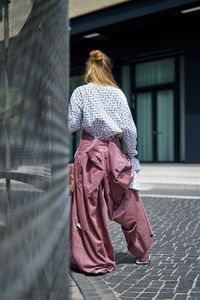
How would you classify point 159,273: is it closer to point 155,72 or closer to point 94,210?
point 94,210

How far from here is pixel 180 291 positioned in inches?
173

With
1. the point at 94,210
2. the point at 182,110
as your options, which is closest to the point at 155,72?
the point at 182,110

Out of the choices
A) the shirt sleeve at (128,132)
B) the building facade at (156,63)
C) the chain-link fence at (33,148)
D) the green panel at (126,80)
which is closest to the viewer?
the chain-link fence at (33,148)

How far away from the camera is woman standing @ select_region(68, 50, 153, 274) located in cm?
488

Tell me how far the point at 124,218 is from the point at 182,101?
1435 centimetres

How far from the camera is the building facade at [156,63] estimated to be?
17812 millimetres

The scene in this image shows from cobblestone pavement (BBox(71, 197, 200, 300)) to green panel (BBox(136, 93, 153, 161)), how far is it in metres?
12.3

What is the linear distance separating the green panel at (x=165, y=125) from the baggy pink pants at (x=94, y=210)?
47.6 ft

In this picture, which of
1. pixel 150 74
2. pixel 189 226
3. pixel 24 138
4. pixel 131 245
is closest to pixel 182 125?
pixel 150 74

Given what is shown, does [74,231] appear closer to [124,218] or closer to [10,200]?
[124,218]

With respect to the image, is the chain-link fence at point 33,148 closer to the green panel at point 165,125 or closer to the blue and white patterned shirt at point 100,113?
the blue and white patterned shirt at point 100,113

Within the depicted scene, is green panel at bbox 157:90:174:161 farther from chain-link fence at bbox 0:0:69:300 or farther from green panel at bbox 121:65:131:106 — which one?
chain-link fence at bbox 0:0:69:300

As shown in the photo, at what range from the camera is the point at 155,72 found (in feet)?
65.2

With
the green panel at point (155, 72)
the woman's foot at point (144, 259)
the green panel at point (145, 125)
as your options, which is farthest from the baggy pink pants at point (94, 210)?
the green panel at point (145, 125)
